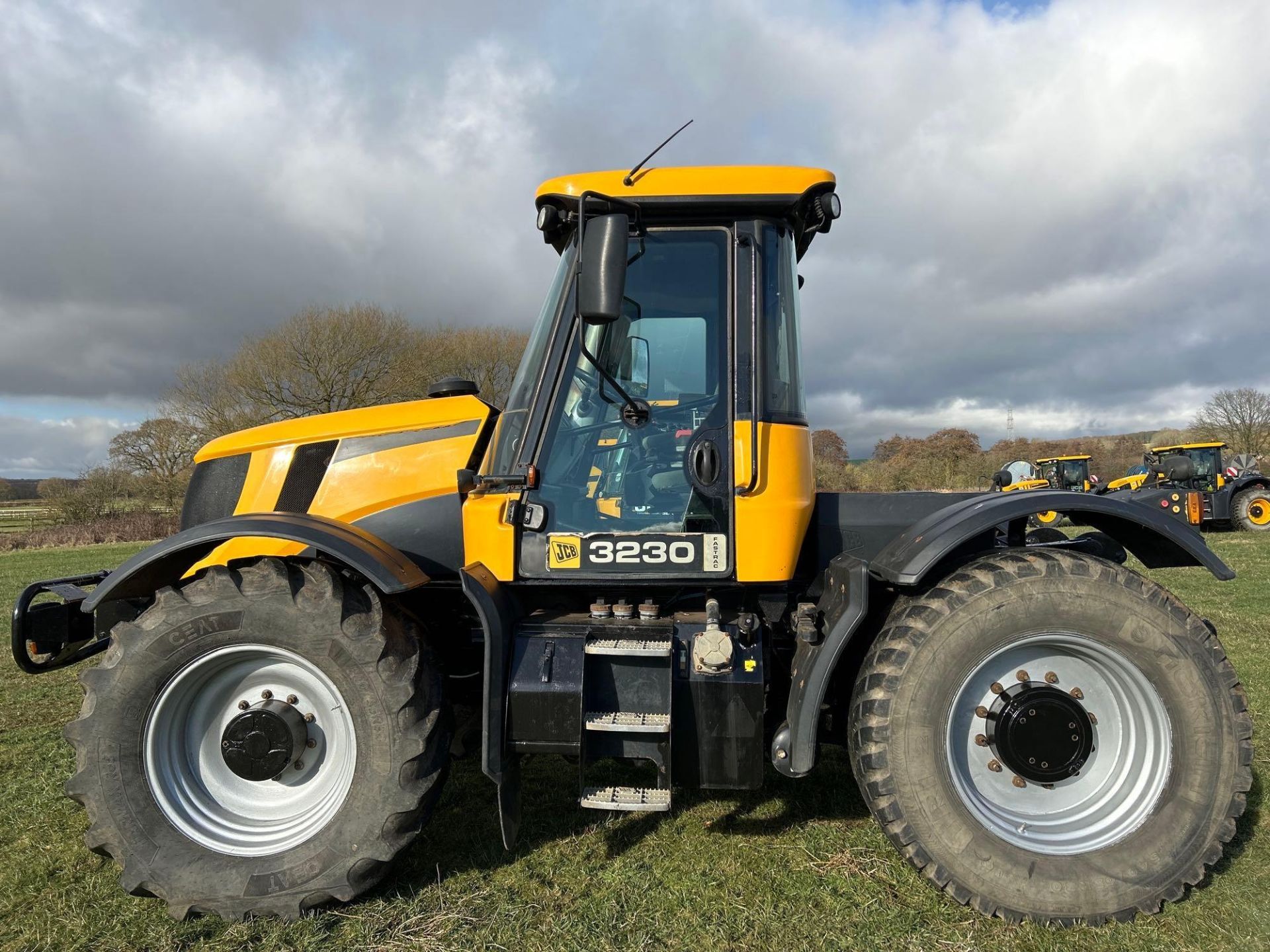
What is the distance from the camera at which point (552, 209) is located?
2.92 meters

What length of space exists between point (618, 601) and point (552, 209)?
5.45 feet

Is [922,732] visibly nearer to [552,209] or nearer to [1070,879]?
[1070,879]

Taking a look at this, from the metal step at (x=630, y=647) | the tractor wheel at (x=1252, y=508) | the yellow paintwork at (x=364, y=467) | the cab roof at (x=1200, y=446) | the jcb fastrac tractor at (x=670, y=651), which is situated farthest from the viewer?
the cab roof at (x=1200, y=446)

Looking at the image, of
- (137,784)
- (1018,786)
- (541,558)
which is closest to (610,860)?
(541,558)

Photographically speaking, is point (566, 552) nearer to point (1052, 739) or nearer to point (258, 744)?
point (258, 744)

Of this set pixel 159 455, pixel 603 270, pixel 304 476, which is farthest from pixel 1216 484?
pixel 159 455

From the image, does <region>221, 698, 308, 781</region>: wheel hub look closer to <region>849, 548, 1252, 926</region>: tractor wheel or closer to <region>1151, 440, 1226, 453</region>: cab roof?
<region>849, 548, 1252, 926</region>: tractor wheel

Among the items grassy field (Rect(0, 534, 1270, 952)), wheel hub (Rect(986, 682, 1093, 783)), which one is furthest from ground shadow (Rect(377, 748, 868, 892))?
wheel hub (Rect(986, 682, 1093, 783))

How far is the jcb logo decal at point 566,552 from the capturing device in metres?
2.84

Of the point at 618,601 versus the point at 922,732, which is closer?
the point at 922,732

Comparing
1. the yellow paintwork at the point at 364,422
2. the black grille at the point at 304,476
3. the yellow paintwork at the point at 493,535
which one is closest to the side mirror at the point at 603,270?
the yellow paintwork at the point at 493,535

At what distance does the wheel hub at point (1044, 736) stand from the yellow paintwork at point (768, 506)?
966 millimetres

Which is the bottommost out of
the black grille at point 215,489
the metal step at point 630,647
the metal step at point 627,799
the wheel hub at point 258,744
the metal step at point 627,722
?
the metal step at point 627,799

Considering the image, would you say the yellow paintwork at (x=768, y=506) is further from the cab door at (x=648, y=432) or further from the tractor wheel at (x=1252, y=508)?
the tractor wheel at (x=1252, y=508)
